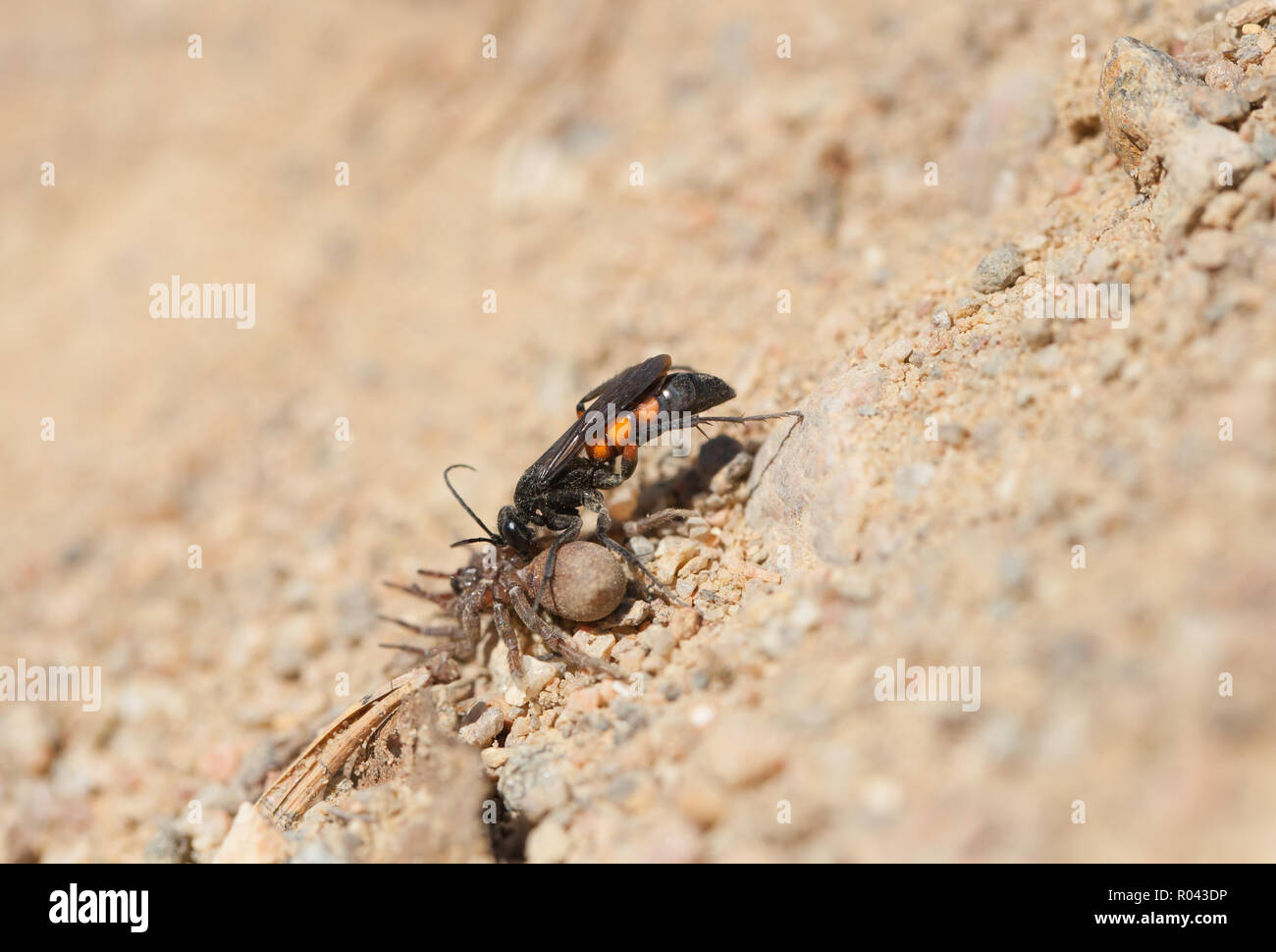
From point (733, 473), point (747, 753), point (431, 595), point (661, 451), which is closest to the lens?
point (747, 753)

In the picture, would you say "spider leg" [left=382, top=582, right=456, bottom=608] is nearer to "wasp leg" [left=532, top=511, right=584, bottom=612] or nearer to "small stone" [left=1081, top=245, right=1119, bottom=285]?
"wasp leg" [left=532, top=511, right=584, bottom=612]

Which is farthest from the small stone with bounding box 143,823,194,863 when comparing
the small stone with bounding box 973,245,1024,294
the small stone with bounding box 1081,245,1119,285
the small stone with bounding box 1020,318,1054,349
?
the small stone with bounding box 1081,245,1119,285

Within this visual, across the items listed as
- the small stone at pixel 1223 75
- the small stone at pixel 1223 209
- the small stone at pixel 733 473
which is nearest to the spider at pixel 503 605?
the small stone at pixel 733 473

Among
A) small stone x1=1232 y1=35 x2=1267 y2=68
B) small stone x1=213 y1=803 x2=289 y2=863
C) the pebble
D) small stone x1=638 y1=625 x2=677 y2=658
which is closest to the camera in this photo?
the pebble

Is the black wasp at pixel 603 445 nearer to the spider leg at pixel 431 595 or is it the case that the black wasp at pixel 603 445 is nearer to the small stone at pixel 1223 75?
the spider leg at pixel 431 595

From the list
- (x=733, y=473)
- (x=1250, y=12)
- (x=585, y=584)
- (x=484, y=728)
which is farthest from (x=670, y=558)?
(x=1250, y=12)

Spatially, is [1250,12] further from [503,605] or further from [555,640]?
[503,605]
